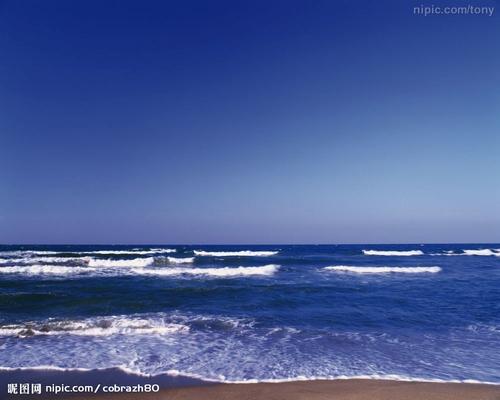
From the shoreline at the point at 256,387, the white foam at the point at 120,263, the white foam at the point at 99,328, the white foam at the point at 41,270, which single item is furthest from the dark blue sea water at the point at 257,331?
the white foam at the point at 120,263

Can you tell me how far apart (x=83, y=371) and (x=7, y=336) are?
3.48 m

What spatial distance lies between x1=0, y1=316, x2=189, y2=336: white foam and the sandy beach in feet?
11.9

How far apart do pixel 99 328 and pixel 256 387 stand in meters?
5.27

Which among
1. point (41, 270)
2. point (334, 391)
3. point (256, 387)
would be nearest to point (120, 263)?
point (41, 270)

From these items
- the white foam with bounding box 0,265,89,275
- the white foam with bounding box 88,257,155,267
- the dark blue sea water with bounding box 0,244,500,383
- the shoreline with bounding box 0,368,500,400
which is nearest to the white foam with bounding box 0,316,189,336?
the dark blue sea water with bounding box 0,244,500,383

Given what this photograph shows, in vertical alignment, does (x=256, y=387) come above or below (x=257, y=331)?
above

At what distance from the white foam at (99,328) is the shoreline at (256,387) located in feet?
8.37

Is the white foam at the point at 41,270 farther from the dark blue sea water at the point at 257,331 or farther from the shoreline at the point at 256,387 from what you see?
the shoreline at the point at 256,387

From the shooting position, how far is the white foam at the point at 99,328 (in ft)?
27.5

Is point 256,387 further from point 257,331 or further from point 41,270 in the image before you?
point 41,270

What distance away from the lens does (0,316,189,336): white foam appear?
330 inches

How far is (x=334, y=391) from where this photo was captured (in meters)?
5.11

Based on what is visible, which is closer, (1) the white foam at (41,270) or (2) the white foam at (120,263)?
(1) the white foam at (41,270)

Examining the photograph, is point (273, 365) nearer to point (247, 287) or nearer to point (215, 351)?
point (215, 351)
